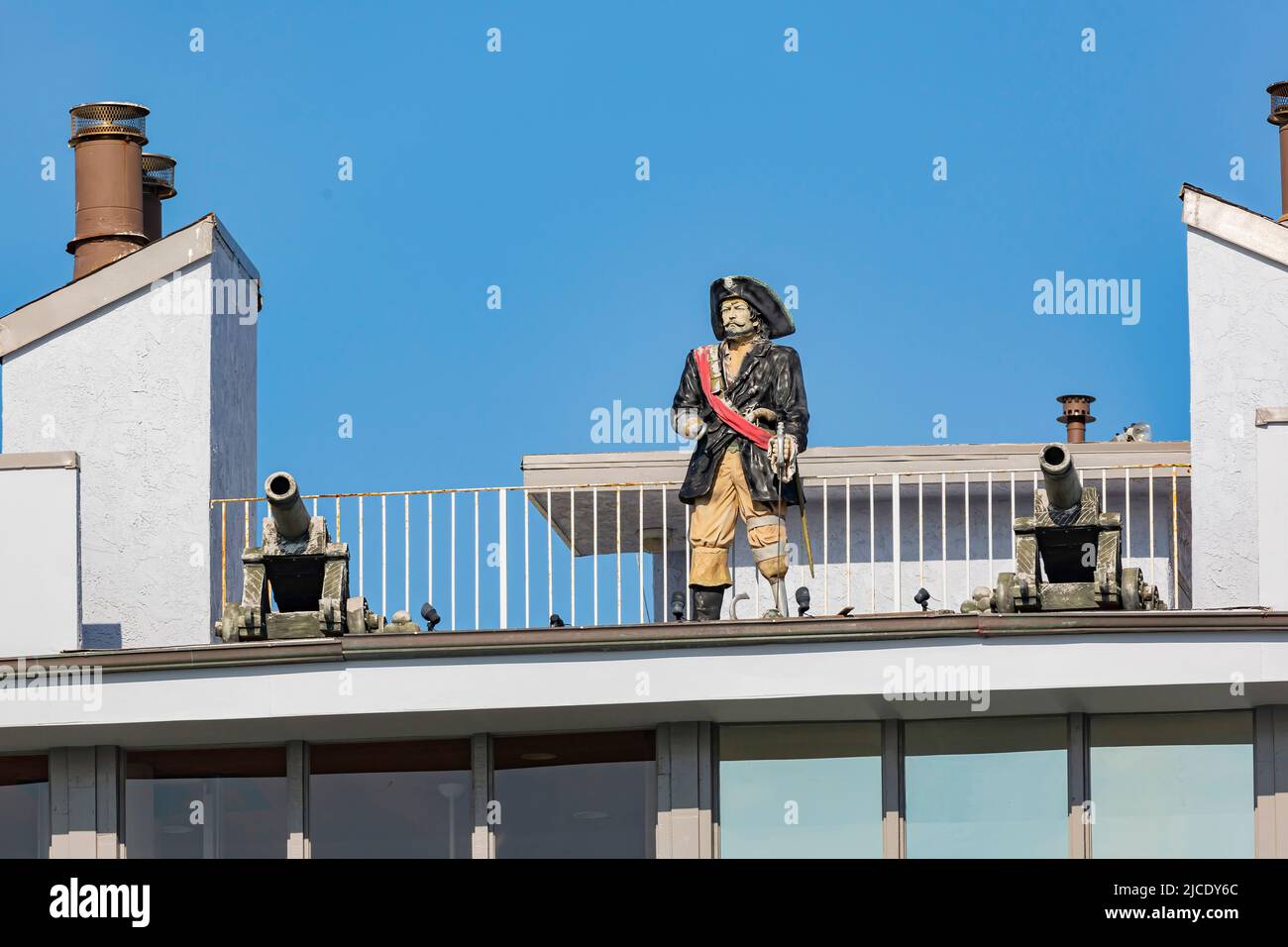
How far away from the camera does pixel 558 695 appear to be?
16.2 metres

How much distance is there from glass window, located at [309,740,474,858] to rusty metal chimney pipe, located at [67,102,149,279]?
7343mm

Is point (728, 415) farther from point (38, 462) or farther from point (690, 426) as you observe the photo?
point (38, 462)

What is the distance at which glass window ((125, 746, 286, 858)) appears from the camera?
16.9 m

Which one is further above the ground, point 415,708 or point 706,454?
point 706,454

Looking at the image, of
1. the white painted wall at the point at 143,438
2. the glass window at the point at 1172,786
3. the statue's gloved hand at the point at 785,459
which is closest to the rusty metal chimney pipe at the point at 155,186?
the white painted wall at the point at 143,438

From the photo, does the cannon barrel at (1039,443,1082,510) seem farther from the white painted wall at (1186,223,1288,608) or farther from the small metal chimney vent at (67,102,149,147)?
the small metal chimney vent at (67,102,149,147)

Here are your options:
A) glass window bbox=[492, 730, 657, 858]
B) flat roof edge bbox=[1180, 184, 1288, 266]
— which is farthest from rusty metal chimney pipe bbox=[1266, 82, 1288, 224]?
glass window bbox=[492, 730, 657, 858]

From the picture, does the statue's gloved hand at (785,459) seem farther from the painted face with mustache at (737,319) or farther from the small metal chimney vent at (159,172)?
the small metal chimney vent at (159,172)

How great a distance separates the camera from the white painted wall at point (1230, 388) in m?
18.9

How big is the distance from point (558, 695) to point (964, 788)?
243 centimetres

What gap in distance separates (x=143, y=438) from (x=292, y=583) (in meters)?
3.39

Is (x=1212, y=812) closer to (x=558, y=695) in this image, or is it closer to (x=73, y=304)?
(x=558, y=695)

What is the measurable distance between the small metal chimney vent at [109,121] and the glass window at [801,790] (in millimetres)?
8788
